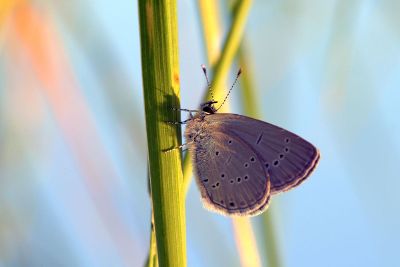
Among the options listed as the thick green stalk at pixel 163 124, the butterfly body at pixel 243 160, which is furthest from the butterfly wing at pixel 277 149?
the thick green stalk at pixel 163 124

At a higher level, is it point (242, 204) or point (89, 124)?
point (89, 124)

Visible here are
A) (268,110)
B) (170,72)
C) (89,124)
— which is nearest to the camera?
(170,72)

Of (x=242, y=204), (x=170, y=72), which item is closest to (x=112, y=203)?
(x=242, y=204)

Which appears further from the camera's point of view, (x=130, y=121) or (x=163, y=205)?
(x=130, y=121)

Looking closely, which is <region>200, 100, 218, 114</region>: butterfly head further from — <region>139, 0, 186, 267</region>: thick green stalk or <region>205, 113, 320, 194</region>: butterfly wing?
<region>139, 0, 186, 267</region>: thick green stalk

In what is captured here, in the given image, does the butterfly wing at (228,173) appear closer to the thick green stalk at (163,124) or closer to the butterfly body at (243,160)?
the butterfly body at (243,160)

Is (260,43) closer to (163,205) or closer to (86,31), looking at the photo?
(86,31)

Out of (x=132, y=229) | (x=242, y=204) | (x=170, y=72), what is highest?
(x=170, y=72)

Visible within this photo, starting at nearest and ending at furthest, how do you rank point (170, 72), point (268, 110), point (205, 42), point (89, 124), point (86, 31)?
point (170, 72) < point (205, 42) < point (86, 31) < point (89, 124) < point (268, 110)
